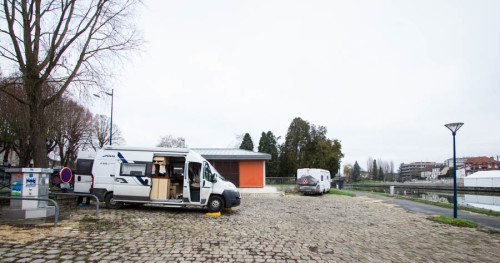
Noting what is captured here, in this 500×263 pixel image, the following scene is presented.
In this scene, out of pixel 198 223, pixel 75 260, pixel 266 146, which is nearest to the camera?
pixel 75 260

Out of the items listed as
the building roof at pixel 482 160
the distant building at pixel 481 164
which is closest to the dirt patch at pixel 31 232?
the distant building at pixel 481 164

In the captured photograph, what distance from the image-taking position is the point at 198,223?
349 inches

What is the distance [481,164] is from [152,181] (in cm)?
13148

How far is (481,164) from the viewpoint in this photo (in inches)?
4183

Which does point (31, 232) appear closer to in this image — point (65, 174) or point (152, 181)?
point (152, 181)

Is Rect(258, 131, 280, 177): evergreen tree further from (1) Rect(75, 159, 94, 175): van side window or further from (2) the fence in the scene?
(1) Rect(75, 159, 94, 175): van side window

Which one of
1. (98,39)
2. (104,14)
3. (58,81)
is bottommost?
(58,81)

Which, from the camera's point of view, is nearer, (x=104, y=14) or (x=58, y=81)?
(x=58, y=81)

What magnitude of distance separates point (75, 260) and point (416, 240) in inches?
315

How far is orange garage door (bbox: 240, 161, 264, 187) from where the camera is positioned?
87.0ft

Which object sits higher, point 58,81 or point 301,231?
point 58,81

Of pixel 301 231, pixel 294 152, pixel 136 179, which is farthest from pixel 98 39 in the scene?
pixel 294 152

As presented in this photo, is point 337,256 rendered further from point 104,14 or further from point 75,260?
point 104,14

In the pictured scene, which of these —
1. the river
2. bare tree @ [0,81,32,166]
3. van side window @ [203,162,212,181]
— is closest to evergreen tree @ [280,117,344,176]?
the river
